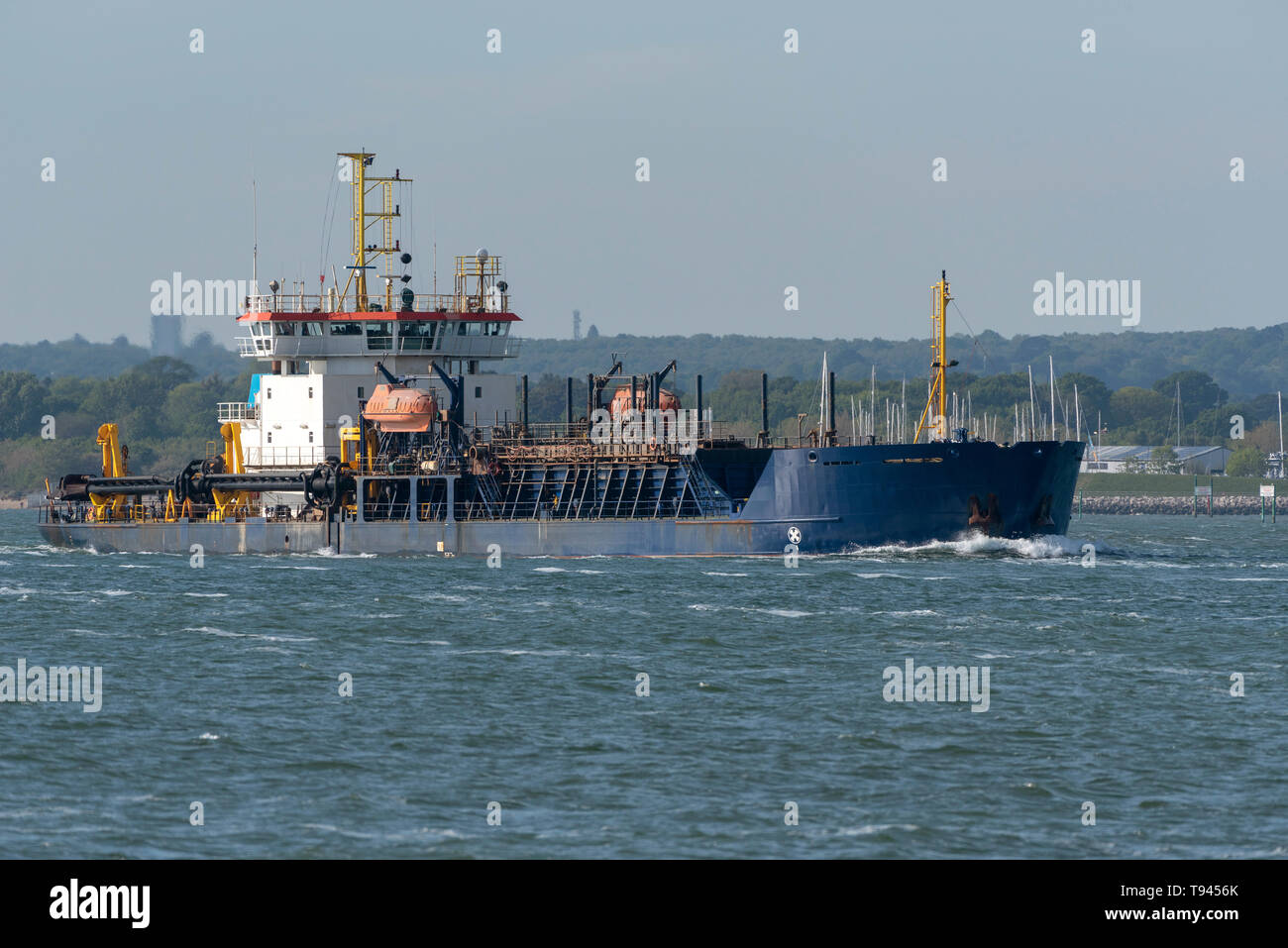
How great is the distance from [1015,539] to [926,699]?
2968 cm

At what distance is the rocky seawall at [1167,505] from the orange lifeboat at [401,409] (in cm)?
12094

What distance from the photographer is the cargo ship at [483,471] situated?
64250mm

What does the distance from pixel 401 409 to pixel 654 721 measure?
40171 mm

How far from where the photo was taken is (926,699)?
36.4m

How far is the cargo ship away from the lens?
64250 mm

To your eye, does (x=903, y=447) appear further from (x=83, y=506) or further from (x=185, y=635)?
(x=83, y=506)

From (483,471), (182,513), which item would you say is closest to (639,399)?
(483,471)

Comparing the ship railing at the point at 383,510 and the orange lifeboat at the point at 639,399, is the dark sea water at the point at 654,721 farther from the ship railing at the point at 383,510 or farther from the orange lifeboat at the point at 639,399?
the orange lifeboat at the point at 639,399

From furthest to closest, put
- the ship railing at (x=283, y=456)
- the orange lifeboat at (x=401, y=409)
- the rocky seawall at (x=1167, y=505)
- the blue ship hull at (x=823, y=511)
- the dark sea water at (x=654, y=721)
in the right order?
1. the rocky seawall at (x=1167, y=505)
2. the ship railing at (x=283, y=456)
3. the orange lifeboat at (x=401, y=409)
4. the blue ship hull at (x=823, y=511)
5. the dark sea water at (x=654, y=721)

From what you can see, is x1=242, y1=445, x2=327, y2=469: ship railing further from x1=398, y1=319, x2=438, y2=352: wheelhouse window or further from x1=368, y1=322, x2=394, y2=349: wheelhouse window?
x1=398, y1=319, x2=438, y2=352: wheelhouse window

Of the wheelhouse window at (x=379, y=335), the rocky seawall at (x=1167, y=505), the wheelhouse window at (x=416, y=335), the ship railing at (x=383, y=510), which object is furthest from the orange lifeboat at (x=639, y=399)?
the rocky seawall at (x=1167, y=505)

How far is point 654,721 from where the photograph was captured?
34.3m
